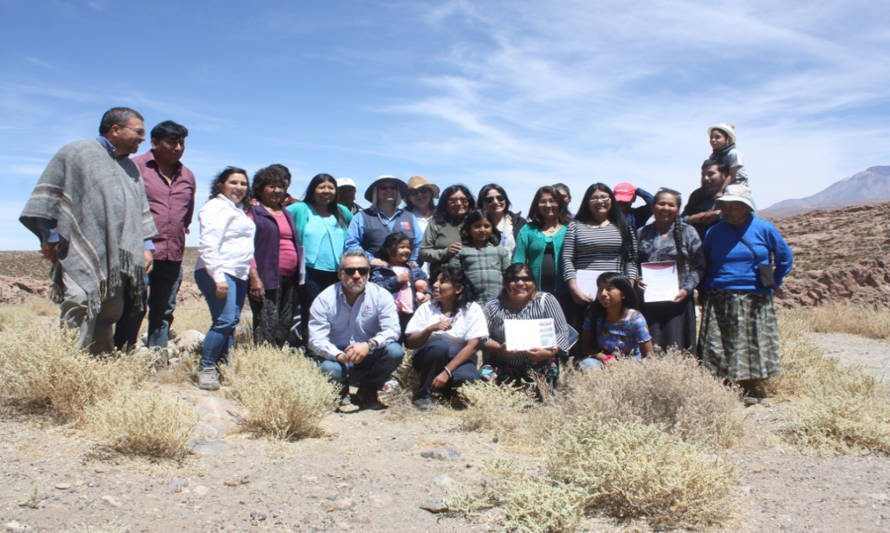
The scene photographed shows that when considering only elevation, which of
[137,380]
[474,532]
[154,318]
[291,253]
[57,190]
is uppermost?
[57,190]

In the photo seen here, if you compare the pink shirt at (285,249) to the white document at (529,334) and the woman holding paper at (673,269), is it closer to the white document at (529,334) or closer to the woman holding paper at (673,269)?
the white document at (529,334)

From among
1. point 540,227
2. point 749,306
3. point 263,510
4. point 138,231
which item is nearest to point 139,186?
point 138,231

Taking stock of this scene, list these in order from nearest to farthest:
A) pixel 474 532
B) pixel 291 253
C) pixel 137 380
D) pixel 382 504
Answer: pixel 474 532
pixel 382 504
pixel 137 380
pixel 291 253

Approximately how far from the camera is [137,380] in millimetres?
4715

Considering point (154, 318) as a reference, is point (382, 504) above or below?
below

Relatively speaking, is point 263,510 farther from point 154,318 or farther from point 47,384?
point 154,318

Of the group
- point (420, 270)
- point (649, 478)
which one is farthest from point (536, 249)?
point (649, 478)

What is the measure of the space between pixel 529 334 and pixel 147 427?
2920 mm

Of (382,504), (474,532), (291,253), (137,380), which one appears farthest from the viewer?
(291,253)

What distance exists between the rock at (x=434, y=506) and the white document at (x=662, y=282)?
2.96 m

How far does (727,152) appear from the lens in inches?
251

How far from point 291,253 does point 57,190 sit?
2.05 meters

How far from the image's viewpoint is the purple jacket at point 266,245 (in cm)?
582

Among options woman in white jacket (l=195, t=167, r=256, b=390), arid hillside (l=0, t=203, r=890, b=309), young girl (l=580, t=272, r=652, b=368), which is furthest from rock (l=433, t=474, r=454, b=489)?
arid hillside (l=0, t=203, r=890, b=309)
